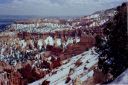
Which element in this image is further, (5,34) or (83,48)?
(83,48)

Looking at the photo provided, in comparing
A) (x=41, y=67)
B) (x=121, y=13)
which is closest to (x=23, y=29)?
(x=41, y=67)

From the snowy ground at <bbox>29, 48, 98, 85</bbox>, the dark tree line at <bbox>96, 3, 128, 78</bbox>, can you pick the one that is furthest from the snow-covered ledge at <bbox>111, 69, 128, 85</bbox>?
the snowy ground at <bbox>29, 48, 98, 85</bbox>

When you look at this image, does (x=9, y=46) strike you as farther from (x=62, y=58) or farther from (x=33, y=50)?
(x=62, y=58)

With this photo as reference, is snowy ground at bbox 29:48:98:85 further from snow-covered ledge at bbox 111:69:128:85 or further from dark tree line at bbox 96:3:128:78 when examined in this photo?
snow-covered ledge at bbox 111:69:128:85

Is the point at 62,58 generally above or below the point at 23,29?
below

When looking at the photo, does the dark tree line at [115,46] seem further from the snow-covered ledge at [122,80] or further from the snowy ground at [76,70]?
the snow-covered ledge at [122,80]

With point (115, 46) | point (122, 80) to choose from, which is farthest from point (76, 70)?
point (122, 80)

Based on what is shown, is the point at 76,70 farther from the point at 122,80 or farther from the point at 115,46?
the point at 122,80
